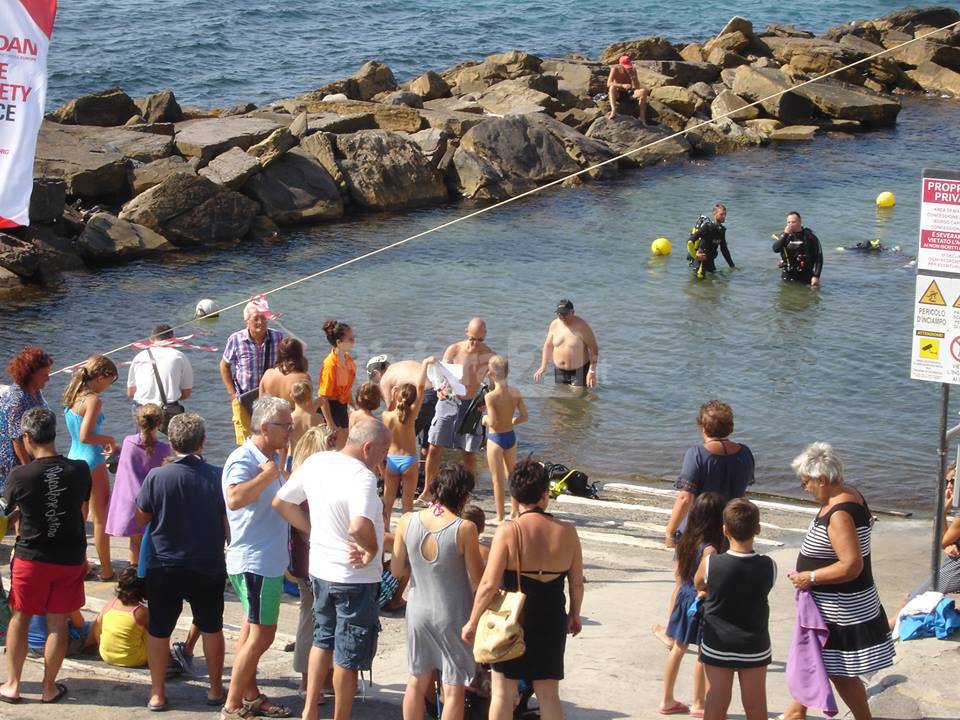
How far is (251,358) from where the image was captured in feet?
33.6

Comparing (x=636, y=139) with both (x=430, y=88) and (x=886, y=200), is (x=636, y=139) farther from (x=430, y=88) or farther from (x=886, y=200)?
(x=886, y=200)

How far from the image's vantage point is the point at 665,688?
6133mm

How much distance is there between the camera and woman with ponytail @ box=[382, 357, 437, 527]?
9.12 metres

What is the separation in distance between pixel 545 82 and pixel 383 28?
76.8 ft

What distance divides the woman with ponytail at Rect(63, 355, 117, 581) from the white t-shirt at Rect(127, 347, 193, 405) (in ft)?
5.06

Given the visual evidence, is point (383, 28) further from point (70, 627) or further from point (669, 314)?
point (70, 627)

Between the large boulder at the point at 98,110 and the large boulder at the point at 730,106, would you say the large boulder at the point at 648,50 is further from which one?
the large boulder at the point at 98,110

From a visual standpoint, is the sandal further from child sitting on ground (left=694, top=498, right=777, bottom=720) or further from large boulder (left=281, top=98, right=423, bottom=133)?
large boulder (left=281, top=98, right=423, bottom=133)

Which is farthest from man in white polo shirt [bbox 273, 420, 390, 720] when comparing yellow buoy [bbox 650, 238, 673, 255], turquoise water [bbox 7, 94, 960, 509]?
yellow buoy [bbox 650, 238, 673, 255]

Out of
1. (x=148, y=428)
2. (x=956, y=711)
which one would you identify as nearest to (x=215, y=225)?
(x=148, y=428)

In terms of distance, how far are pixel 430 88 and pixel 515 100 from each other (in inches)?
97.1

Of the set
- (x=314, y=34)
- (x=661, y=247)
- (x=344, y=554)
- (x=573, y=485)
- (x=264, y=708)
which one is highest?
(x=314, y=34)

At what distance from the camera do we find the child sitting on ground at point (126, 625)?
6.52m

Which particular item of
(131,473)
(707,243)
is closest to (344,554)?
(131,473)
